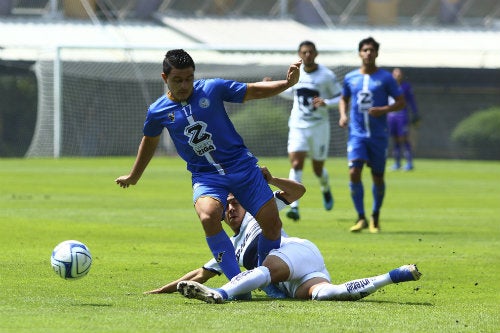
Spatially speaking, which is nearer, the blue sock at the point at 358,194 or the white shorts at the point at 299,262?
the white shorts at the point at 299,262

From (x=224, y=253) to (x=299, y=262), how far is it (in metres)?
0.61

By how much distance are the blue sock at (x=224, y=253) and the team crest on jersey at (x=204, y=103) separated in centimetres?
105

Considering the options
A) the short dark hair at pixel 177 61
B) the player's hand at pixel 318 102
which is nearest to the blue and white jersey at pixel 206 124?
the short dark hair at pixel 177 61

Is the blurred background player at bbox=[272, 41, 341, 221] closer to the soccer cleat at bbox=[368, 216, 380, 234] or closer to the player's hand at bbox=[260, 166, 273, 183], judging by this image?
the soccer cleat at bbox=[368, 216, 380, 234]

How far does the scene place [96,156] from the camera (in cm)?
4025

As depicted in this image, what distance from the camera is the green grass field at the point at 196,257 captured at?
320 inches

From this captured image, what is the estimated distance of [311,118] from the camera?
1902 cm

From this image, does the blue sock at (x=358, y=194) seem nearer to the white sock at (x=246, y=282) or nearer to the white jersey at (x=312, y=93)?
the white jersey at (x=312, y=93)

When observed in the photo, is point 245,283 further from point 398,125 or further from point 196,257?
point 398,125

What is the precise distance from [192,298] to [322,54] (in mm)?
32223

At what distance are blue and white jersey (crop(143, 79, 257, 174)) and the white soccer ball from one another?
48.9 inches

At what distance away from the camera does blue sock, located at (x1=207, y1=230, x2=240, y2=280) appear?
373 inches

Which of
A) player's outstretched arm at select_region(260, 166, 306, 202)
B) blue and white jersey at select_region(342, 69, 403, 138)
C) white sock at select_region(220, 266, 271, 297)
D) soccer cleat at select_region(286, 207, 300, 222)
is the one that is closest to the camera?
white sock at select_region(220, 266, 271, 297)

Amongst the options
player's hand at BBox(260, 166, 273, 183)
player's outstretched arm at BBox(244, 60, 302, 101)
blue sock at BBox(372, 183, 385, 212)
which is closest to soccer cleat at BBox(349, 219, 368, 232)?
blue sock at BBox(372, 183, 385, 212)
